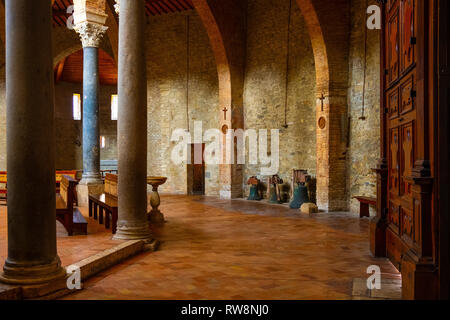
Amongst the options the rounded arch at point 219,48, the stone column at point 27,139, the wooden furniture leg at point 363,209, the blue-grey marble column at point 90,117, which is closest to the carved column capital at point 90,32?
the blue-grey marble column at point 90,117

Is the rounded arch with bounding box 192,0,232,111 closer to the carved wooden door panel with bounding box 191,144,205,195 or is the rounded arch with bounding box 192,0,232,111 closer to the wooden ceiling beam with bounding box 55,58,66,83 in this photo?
the carved wooden door panel with bounding box 191,144,205,195

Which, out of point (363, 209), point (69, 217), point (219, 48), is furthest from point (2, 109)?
point (363, 209)

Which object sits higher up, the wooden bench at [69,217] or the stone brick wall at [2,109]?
the stone brick wall at [2,109]

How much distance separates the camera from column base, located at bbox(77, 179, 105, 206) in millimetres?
10000

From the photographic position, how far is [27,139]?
11.9ft

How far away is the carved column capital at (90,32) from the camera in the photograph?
9.95 meters

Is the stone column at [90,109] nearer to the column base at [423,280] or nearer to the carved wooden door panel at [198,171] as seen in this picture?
the carved wooden door panel at [198,171]

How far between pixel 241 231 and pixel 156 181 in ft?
6.27

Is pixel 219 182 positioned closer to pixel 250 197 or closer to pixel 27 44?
pixel 250 197

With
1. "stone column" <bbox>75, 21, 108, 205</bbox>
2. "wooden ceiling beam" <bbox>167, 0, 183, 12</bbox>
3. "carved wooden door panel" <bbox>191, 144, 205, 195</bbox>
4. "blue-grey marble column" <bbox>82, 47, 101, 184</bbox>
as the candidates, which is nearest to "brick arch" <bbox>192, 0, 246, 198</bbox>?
"carved wooden door panel" <bbox>191, 144, 205, 195</bbox>

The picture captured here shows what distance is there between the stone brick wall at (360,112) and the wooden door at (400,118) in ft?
14.8

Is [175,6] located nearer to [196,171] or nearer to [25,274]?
[196,171]

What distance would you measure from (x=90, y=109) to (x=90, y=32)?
1809 millimetres
